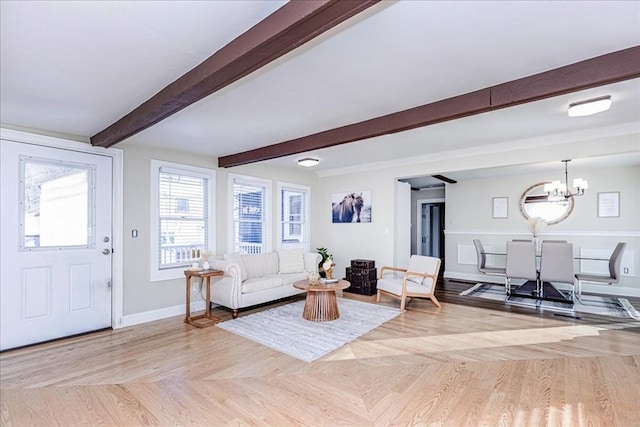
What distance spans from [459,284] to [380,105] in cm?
507

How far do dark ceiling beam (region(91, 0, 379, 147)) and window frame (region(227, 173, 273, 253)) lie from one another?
266 centimetres

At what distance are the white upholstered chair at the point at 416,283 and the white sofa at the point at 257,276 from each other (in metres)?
1.16

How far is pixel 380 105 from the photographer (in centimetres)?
296

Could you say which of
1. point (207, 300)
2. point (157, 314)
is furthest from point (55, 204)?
point (207, 300)

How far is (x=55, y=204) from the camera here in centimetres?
364

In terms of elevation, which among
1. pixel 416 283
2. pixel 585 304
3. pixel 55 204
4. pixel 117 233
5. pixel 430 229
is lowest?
pixel 585 304

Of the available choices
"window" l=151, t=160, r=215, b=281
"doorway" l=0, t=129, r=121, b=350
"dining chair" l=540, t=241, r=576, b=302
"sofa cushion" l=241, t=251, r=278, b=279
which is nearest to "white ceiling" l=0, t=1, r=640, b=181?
"doorway" l=0, t=129, r=121, b=350

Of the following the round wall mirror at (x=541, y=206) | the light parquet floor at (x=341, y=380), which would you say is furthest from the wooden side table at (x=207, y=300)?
the round wall mirror at (x=541, y=206)

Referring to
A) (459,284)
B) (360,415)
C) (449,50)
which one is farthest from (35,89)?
(459,284)

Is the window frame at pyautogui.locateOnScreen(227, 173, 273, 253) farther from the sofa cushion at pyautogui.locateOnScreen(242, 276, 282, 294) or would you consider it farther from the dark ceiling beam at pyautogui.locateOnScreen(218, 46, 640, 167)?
the dark ceiling beam at pyautogui.locateOnScreen(218, 46, 640, 167)

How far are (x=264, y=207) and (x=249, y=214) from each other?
A: 0.35m

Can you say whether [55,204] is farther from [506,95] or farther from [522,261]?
[522,261]

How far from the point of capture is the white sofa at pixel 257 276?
4.35 m

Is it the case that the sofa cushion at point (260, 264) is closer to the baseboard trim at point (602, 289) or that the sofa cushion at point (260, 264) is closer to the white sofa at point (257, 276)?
the white sofa at point (257, 276)
